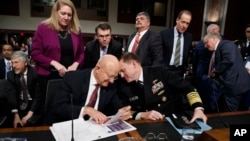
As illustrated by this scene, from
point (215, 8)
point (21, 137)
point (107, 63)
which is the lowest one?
point (21, 137)

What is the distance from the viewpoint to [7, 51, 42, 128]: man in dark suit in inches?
97.7

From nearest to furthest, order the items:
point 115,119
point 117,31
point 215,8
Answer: point 115,119, point 215,8, point 117,31

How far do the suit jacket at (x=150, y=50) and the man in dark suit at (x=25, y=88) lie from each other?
1.19 meters

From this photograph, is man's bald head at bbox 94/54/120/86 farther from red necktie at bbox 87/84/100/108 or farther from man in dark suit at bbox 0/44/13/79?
man in dark suit at bbox 0/44/13/79

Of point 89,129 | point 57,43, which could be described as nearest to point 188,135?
point 89,129

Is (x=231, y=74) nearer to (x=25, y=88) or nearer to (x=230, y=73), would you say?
(x=230, y=73)

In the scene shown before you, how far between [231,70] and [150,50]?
98cm

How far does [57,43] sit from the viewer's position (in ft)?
7.20

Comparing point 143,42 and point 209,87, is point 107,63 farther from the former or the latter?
point 209,87

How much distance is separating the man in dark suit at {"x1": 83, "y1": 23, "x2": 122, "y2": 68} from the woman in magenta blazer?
333 millimetres

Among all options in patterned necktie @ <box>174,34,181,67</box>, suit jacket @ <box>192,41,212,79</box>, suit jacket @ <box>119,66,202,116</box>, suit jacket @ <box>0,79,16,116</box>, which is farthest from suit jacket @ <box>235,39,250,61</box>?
suit jacket @ <box>0,79,16,116</box>

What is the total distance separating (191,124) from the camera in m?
1.50

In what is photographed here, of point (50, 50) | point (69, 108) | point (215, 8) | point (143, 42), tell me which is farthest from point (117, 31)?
point (69, 108)

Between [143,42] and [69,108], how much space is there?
1.51 metres
